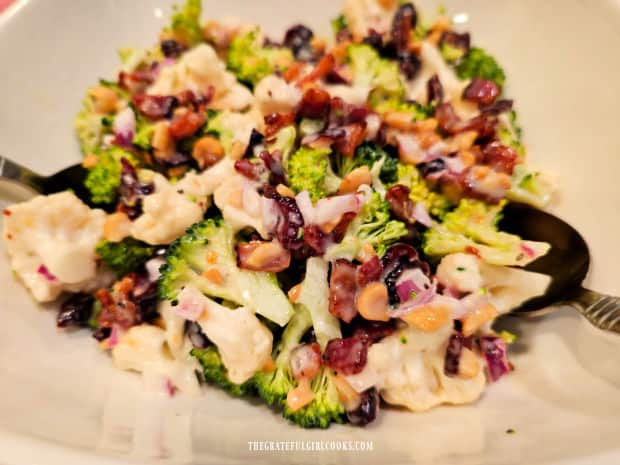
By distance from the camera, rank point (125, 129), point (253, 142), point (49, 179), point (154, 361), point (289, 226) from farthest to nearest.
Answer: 1. point (125, 129)
2. point (49, 179)
3. point (253, 142)
4. point (154, 361)
5. point (289, 226)

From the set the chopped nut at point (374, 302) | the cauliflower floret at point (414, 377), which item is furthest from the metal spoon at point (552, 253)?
the chopped nut at point (374, 302)

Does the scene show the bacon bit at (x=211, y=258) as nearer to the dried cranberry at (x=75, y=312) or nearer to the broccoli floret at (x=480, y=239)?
the dried cranberry at (x=75, y=312)

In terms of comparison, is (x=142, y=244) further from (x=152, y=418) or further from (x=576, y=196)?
(x=576, y=196)

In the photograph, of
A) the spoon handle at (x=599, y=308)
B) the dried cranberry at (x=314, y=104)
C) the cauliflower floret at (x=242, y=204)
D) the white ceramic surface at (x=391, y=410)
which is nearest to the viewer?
the white ceramic surface at (x=391, y=410)

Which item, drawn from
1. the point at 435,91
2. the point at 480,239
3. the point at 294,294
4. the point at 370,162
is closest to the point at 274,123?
the point at 370,162

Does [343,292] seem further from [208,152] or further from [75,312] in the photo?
[75,312]

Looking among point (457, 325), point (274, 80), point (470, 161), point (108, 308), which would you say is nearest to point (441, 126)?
point (470, 161)
